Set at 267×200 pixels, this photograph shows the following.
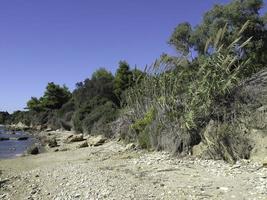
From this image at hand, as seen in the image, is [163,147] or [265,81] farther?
[163,147]

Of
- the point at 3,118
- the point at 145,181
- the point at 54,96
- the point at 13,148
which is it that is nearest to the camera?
the point at 145,181

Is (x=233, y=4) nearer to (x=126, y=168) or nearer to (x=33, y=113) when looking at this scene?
(x=126, y=168)

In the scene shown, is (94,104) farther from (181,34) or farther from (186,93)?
(186,93)

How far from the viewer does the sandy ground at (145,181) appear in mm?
7667

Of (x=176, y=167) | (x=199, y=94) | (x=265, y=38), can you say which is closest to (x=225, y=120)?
(x=199, y=94)

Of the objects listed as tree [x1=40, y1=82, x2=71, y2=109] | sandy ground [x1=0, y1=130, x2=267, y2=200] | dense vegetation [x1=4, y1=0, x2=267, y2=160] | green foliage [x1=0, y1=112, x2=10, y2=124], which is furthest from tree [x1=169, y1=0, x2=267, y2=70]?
green foliage [x1=0, y1=112, x2=10, y2=124]

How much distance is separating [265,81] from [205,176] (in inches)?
183

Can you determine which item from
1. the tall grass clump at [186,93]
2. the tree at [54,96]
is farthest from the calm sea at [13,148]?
the tree at [54,96]

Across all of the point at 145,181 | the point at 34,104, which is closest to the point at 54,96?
the point at 34,104

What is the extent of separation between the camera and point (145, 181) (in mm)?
8773

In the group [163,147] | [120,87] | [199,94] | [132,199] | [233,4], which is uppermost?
[233,4]

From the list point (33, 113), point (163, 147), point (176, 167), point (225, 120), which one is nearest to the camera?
point (176, 167)

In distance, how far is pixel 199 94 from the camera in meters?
12.1

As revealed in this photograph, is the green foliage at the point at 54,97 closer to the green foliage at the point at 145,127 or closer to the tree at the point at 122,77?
the tree at the point at 122,77
